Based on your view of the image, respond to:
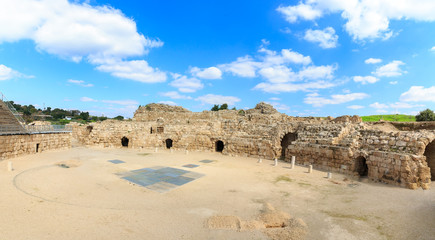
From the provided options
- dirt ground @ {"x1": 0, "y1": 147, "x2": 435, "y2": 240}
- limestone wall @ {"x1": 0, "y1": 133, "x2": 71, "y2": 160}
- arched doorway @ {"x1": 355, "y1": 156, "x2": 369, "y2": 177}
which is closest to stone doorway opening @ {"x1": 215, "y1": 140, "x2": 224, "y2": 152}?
dirt ground @ {"x1": 0, "y1": 147, "x2": 435, "y2": 240}

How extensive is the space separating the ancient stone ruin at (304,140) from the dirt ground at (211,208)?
118 centimetres

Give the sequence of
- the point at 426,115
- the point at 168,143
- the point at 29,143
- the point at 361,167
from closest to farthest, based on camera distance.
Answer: the point at 361,167, the point at 29,143, the point at 168,143, the point at 426,115

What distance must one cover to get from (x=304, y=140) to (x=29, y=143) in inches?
844

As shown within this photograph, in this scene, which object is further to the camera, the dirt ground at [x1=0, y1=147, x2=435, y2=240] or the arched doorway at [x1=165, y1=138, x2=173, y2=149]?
the arched doorway at [x1=165, y1=138, x2=173, y2=149]

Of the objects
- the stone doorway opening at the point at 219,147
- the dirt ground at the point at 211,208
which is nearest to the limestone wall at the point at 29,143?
the dirt ground at the point at 211,208

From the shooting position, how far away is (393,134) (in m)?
11.1

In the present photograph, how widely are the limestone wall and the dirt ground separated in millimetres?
4923

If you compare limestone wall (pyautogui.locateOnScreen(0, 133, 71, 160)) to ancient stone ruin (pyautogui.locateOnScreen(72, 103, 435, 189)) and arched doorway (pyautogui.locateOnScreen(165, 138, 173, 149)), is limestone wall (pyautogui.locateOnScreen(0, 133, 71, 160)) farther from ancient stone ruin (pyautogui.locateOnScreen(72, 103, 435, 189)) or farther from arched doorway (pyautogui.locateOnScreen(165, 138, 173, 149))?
arched doorway (pyautogui.locateOnScreen(165, 138, 173, 149))

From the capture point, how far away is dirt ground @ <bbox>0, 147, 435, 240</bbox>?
5336 mm

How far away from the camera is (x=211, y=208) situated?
6941 mm

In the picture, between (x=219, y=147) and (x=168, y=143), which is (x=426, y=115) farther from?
(x=168, y=143)

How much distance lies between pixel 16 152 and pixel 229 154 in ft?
53.9

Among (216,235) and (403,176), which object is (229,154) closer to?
(403,176)

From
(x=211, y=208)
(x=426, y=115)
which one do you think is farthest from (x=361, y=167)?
(x=426, y=115)
